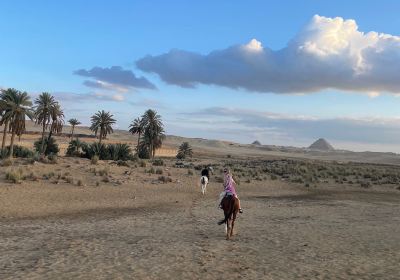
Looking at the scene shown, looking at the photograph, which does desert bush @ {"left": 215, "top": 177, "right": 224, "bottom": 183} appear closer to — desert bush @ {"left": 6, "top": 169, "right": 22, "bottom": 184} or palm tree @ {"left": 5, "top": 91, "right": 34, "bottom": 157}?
desert bush @ {"left": 6, "top": 169, "right": 22, "bottom": 184}

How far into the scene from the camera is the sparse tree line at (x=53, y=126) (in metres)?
54.6

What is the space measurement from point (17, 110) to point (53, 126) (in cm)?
1416

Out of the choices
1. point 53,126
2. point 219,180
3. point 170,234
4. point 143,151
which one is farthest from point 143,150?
point 170,234

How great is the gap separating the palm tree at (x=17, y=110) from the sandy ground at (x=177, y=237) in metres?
25.2

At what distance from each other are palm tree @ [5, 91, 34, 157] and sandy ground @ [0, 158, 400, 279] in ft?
82.8

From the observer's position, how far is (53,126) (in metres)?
68.6

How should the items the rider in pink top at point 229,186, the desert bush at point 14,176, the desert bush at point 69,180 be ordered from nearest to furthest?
the rider in pink top at point 229,186 < the desert bush at point 14,176 < the desert bush at point 69,180

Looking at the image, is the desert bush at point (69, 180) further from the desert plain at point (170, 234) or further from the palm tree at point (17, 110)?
the palm tree at point (17, 110)

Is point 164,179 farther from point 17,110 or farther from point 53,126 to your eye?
point 53,126

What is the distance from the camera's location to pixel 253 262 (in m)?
12.3

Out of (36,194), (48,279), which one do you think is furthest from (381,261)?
(36,194)

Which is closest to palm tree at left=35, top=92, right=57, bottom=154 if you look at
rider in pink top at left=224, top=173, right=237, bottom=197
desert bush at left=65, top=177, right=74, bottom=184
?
desert bush at left=65, top=177, right=74, bottom=184

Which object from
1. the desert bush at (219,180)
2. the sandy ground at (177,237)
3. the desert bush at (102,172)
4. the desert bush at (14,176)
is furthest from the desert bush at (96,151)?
the desert bush at (14,176)

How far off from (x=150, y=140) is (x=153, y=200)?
53369mm
